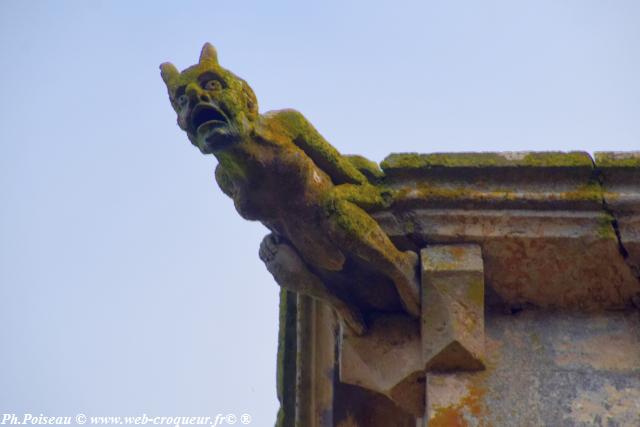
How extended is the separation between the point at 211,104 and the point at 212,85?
0.11 metres

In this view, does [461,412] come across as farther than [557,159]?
No

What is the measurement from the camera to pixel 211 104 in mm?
5383

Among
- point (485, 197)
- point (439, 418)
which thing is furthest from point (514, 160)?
point (439, 418)

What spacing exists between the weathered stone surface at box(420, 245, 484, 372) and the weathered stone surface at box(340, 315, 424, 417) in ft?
0.37

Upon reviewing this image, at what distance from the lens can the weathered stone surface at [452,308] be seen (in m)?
5.48

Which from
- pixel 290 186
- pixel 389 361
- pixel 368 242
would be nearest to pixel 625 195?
pixel 368 242

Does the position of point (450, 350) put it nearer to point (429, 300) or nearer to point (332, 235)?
point (429, 300)

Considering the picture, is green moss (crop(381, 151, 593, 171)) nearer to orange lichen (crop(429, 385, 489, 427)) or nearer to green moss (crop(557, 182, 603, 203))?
green moss (crop(557, 182, 603, 203))

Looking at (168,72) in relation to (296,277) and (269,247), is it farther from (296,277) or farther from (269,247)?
(296,277)

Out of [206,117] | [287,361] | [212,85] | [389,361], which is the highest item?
[212,85]

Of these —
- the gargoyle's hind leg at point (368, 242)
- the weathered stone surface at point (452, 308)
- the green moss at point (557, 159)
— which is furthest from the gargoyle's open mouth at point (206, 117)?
the green moss at point (557, 159)

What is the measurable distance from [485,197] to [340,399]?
3.85 feet

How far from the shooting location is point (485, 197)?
5617 millimetres

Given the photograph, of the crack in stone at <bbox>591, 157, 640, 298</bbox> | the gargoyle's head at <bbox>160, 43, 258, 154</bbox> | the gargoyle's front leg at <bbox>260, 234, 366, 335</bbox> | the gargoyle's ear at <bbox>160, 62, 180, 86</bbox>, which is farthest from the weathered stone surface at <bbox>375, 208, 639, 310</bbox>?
the gargoyle's ear at <bbox>160, 62, 180, 86</bbox>
